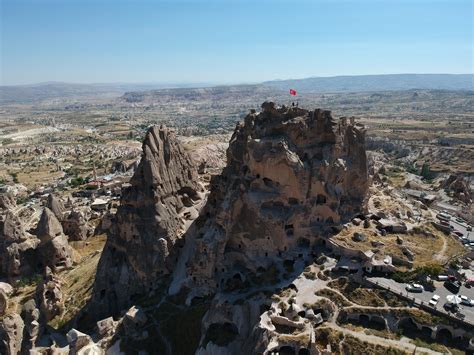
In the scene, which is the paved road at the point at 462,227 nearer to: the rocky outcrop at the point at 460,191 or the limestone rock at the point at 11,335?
the rocky outcrop at the point at 460,191

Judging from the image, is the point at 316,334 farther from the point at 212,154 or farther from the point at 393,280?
the point at 212,154

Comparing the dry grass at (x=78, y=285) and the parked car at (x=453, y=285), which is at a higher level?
the parked car at (x=453, y=285)

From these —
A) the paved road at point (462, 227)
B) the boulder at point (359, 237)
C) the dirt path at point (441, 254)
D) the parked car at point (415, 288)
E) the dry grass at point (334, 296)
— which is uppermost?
the boulder at point (359, 237)

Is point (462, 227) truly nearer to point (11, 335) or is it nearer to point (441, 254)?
point (441, 254)

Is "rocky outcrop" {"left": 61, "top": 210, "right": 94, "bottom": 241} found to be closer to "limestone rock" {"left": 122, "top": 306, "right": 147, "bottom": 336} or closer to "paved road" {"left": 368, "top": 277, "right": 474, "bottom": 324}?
"limestone rock" {"left": 122, "top": 306, "right": 147, "bottom": 336}

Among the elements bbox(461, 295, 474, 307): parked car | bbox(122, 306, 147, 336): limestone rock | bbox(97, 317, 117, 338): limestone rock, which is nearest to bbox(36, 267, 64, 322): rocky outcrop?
bbox(97, 317, 117, 338): limestone rock

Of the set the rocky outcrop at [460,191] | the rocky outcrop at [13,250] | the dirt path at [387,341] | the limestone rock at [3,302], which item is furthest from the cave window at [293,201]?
the rocky outcrop at [460,191]
